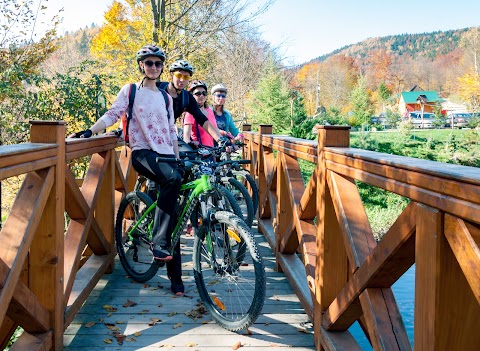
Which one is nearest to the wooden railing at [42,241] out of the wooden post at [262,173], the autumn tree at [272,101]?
the wooden post at [262,173]

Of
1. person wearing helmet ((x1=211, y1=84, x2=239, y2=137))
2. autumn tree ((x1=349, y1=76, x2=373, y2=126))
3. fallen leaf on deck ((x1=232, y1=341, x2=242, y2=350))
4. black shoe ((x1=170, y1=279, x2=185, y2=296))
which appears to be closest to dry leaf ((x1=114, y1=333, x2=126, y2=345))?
fallen leaf on deck ((x1=232, y1=341, x2=242, y2=350))

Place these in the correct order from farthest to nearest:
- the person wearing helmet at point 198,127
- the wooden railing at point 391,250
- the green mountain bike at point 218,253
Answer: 1. the person wearing helmet at point 198,127
2. the green mountain bike at point 218,253
3. the wooden railing at point 391,250

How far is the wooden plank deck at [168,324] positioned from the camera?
312 cm

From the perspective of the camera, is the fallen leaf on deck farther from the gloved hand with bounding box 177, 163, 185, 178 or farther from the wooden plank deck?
the gloved hand with bounding box 177, 163, 185, 178

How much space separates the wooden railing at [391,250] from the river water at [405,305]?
2955 mm

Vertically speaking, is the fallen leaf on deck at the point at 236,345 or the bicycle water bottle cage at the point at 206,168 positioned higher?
the bicycle water bottle cage at the point at 206,168

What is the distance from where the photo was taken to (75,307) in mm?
3340

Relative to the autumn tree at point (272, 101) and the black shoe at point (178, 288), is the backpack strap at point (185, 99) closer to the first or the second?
the black shoe at point (178, 288)

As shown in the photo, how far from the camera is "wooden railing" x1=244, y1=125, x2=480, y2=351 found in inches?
57.9

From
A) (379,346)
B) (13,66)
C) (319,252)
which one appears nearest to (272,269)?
(319,252)

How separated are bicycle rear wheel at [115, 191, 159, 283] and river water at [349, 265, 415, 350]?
2965 mm

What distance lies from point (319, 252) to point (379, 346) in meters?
1.02

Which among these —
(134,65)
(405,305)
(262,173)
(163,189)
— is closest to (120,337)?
(163,189)

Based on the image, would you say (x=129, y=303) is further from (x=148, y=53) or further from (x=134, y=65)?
(x=134, y=65)
